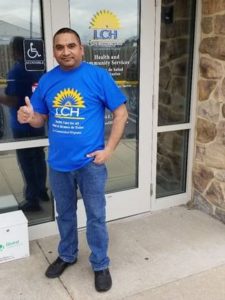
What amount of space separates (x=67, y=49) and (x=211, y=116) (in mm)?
1678

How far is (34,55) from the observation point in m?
2.82

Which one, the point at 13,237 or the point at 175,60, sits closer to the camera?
the point at 13,237

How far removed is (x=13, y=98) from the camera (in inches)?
112

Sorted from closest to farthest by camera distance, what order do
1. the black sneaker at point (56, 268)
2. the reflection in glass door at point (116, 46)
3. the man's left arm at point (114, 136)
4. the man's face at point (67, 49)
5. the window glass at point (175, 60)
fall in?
1. the man's face at point (67, 49)
2. the man's left arm at point (114, 136)
3. the black sneaker at point (56, 268)
4. the reflection in glass door at point (116, 46)
5. the window glass at point (175, 60)

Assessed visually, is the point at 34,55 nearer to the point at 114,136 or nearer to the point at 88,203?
the point at 114,136

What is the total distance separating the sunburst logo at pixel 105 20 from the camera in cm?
297

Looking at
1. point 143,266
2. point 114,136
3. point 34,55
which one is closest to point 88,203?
point 114,136

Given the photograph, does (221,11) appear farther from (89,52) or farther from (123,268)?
(123,268)

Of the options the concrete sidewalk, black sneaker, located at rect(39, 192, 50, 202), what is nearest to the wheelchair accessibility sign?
black sneaker, located at rect(39, 192, 50, 202)

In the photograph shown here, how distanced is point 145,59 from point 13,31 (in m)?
1.11

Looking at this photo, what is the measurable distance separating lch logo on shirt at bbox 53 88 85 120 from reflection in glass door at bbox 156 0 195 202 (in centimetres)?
132

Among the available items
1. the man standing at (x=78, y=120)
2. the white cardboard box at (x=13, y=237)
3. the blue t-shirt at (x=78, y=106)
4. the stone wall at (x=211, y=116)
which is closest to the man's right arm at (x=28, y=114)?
the man standing at (x=78, y=120)

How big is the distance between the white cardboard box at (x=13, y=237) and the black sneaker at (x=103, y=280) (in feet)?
2.12

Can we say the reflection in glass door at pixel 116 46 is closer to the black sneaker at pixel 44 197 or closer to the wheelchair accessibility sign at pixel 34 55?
the wheelchair accessibility sign at pixel 34 55
